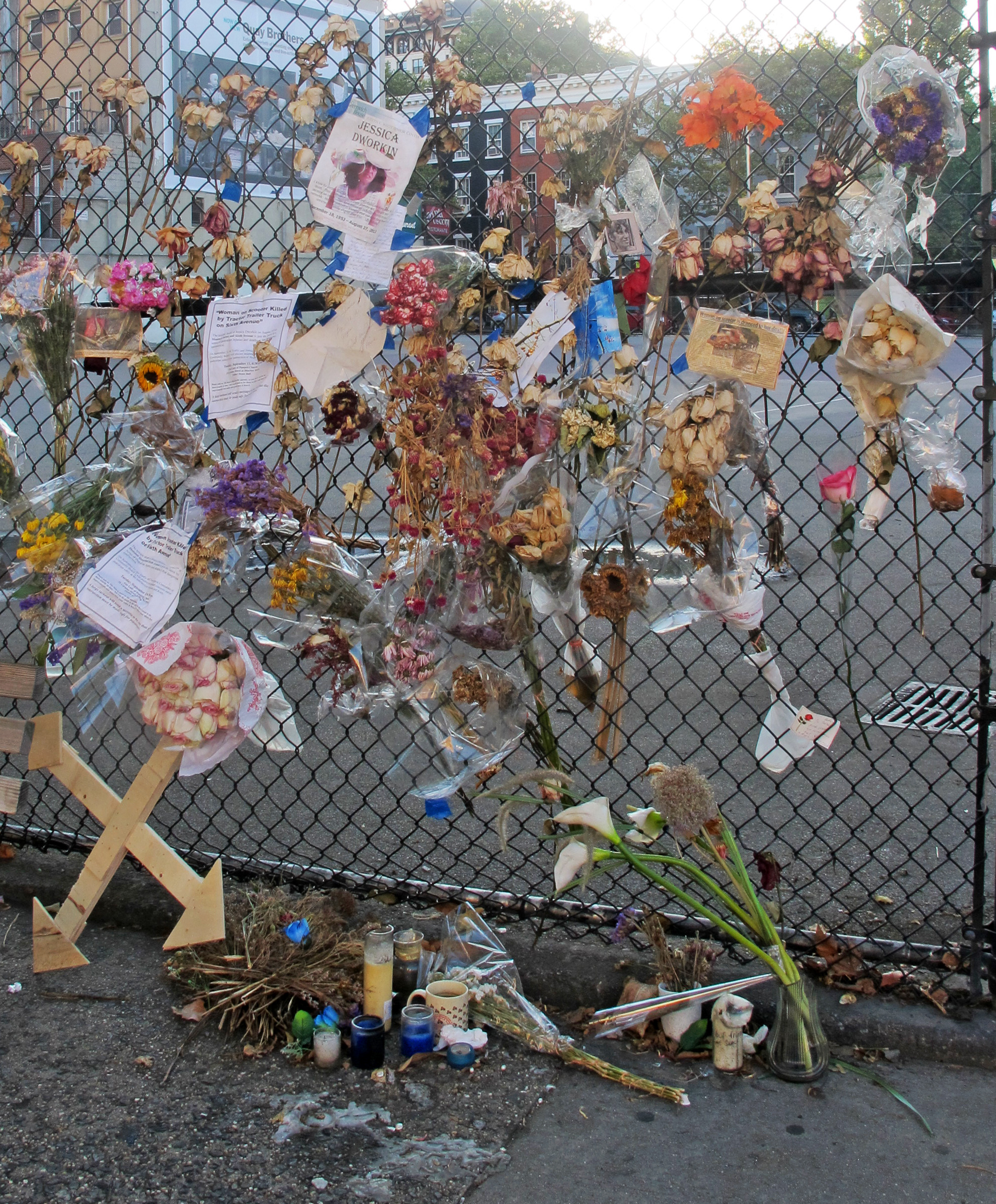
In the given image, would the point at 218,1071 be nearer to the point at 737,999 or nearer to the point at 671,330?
the point at 737,999

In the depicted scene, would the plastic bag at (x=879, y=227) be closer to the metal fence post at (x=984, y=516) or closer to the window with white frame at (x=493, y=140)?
the metal fence post at (x=984, y=516)

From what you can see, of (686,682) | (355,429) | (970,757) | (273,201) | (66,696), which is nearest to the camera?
(355,429)

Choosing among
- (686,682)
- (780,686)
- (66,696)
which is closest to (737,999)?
(780,686)

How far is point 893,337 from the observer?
1975mm

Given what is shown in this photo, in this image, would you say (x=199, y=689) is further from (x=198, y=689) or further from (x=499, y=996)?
(x=499, y=996)

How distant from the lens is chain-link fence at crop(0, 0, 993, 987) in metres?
2.21

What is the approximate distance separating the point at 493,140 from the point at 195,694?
55.9 inches

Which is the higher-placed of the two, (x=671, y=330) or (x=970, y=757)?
(x=671, y=330)

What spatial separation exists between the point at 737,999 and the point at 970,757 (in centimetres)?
223

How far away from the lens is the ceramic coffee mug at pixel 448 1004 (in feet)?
7.56

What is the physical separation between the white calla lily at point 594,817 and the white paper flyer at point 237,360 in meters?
1.14

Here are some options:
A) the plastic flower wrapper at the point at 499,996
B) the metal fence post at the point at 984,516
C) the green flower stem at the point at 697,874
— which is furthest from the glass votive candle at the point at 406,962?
the metal fence post at the point at 984,516

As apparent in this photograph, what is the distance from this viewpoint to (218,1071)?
2.23 m

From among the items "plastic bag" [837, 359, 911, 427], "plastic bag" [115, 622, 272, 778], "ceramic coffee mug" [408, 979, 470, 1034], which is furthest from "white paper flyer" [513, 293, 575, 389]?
"ceramic coffee mug" [408, 979, 470, 1034]
